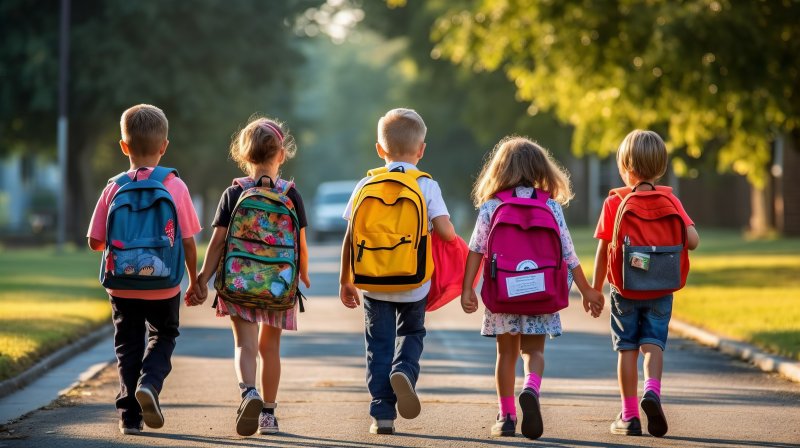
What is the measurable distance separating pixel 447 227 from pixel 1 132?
3601cm

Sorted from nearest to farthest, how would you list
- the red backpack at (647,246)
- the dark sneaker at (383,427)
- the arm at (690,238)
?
the dark sneaker at (383,427), the red backpack at (647,246), the arm at (690,238)

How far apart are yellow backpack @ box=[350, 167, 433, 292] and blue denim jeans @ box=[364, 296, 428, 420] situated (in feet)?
0.57

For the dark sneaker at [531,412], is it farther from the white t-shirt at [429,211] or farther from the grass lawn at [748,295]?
the grass lawn at [748,295]

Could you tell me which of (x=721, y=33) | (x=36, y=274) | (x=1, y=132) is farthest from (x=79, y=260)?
(x=721, y=33)

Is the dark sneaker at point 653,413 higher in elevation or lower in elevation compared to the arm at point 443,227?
lower

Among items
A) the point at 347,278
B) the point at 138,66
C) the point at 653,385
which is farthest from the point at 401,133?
the point at 138,66

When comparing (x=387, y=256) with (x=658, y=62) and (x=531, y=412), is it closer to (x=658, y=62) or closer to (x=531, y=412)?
(x=531, y=412)

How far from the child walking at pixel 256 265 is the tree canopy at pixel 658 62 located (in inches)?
494

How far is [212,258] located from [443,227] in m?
1.15

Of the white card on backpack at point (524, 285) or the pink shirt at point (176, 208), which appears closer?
the white card on backpack at point (524, 285)

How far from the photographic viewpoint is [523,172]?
24.3 feet

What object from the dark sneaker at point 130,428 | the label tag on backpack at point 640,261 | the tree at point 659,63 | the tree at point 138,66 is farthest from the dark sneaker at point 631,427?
the tree at point 138,66

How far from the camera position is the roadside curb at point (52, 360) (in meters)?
9.61

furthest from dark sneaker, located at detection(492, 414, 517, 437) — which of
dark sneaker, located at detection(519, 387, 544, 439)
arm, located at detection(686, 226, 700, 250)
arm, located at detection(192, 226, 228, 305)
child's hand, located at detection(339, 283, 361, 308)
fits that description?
arm, located at detection(192, 226, 228, 305)
